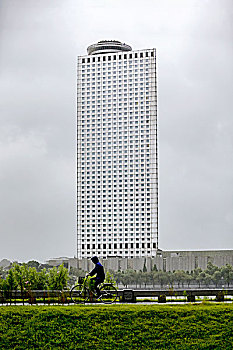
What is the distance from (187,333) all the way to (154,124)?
18483mm

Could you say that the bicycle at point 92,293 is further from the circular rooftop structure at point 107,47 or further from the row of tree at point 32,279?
the circular rooftop structure at point 107,47

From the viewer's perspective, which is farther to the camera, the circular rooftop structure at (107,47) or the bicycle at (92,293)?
the circular rooftop structure at (107,47)

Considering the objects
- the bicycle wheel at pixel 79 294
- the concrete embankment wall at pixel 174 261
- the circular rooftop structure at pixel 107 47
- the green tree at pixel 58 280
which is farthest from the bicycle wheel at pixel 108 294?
the circular rooftop structure at pixel 107 47

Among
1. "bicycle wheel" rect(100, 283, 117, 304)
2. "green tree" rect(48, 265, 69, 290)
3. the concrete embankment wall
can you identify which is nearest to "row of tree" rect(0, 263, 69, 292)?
"green tree" rect(48, 265, 69, 290)

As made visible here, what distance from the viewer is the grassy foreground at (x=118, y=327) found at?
18.1ft

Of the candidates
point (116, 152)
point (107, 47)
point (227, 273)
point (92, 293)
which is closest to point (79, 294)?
point (92, 293)

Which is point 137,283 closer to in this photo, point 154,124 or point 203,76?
point 154,124

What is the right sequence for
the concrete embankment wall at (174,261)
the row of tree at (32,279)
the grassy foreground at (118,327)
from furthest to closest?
the concrete embankment wall at (174,261), the row of tree at (32,279), the grassy foreground at (118,327)

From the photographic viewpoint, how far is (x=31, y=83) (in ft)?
75.1

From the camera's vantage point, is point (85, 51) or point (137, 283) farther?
point (85, 51)

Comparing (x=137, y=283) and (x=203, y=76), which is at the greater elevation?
(x=203, y=76)

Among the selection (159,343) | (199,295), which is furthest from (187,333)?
(199,295)

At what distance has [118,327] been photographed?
5.81 meters

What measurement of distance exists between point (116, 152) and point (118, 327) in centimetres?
1894
